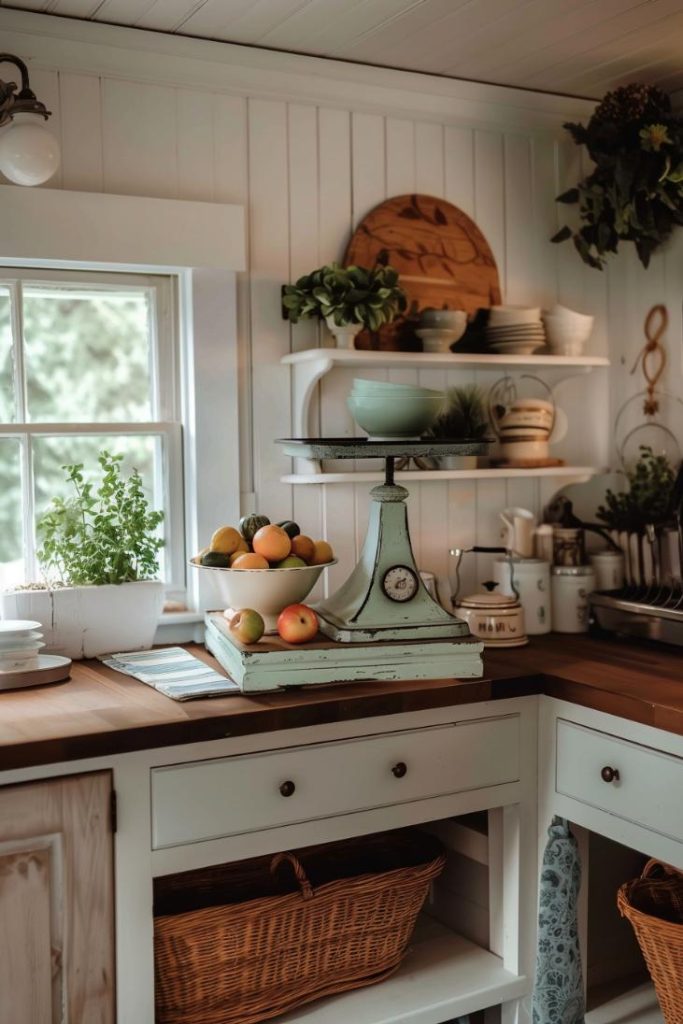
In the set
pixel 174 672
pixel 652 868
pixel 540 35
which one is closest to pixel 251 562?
pixel 174 672

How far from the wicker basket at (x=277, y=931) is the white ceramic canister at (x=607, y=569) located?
920mm

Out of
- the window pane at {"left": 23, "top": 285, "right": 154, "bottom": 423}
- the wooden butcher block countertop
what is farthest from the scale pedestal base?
the window pane at {"left": 23, "top": 285, "right": 154, "bottom": 423}

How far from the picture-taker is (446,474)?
2.87 m

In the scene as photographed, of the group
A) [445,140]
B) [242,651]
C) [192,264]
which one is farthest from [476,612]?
[445,140]

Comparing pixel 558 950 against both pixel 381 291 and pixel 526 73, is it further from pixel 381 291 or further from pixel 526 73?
pixel 526 73

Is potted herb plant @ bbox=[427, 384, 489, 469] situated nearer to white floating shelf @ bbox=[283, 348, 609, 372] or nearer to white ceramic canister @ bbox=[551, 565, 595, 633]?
white floating shelf @ bbox=[283, 348, 609, 372]

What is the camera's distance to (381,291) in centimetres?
271

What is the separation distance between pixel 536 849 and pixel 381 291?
4.54 ft

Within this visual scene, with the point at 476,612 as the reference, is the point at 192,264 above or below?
above

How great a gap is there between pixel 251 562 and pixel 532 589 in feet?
2.93

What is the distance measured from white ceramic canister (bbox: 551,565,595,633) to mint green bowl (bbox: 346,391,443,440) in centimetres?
77

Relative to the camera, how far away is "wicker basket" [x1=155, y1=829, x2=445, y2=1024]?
7.29ft

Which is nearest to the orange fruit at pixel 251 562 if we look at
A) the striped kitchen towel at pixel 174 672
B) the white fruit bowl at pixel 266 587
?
the white fruit bowl at pixel 266 587

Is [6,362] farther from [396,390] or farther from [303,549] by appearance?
[396,390]
